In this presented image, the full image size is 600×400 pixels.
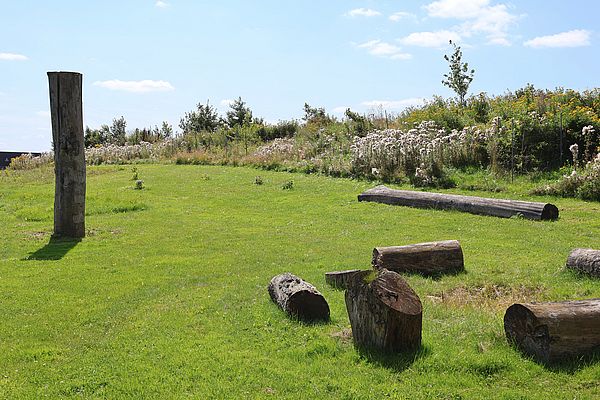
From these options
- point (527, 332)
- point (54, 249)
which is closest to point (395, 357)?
point (527, 332)

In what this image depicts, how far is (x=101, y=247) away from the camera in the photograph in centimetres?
1148

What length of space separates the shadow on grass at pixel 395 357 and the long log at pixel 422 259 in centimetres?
311

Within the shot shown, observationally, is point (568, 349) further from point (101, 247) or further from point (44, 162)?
point (44, 162)

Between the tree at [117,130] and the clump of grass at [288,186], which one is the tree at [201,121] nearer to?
the tree at [117,130]

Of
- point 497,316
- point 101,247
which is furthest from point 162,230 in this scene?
point 497,316

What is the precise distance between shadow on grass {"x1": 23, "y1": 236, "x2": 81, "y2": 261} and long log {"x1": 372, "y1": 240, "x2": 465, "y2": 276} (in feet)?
19.3

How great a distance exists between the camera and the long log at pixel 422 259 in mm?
8781

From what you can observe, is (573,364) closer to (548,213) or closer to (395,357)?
(395,357)

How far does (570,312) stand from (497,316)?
1.17 meters

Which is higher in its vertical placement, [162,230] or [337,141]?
[337,141]

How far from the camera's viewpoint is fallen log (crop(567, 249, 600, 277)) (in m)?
8.14

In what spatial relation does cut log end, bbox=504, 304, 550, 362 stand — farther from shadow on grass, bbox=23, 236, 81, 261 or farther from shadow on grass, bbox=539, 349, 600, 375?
shadow on grass, bbox=23, 236, 81, 261

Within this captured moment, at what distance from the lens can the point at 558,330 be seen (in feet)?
17.4

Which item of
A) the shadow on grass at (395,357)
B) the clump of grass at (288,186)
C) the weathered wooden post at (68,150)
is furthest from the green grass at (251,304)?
the clump of grass at (288,186)
